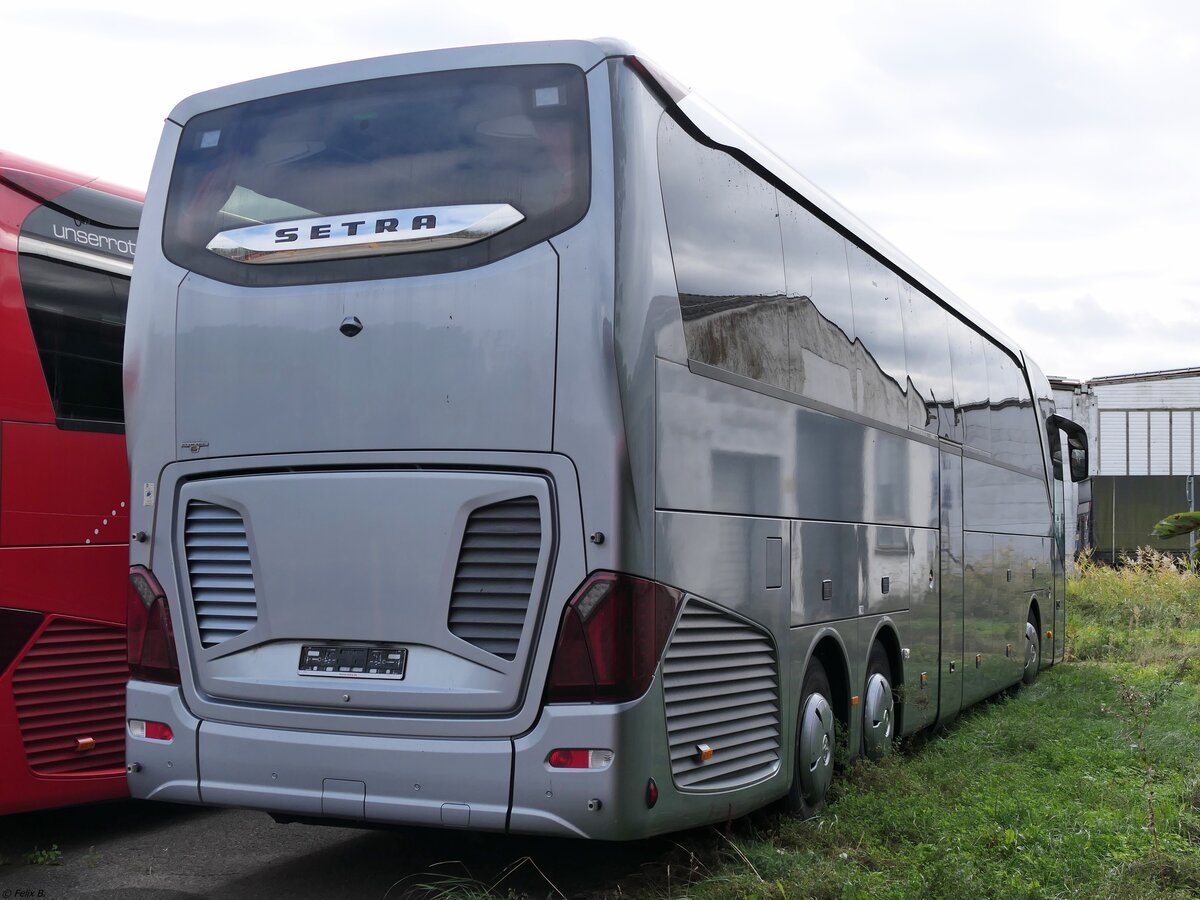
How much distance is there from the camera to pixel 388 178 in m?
5.46

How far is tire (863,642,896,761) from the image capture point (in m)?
8.11

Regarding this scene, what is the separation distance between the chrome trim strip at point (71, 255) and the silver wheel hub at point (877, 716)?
511 centimetres

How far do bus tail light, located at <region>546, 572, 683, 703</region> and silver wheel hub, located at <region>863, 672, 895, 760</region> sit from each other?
349 centimetres

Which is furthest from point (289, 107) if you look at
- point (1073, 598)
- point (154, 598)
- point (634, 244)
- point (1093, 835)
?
point (1073, 598)

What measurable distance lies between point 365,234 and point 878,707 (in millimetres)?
4696

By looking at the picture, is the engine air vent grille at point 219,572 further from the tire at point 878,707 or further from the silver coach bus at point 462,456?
the tire at point 878,707

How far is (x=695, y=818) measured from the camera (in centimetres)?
542

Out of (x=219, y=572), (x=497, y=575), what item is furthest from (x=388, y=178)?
(x=219, y=572)

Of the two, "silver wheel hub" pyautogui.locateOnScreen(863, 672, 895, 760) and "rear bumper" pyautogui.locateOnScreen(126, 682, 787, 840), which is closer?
"rear bumper" pyautogui.locateOnScreen(126, 682, 787, 840)

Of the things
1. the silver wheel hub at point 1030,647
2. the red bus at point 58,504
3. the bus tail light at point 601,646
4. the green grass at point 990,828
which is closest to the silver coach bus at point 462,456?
the bus tail light at point 601,646

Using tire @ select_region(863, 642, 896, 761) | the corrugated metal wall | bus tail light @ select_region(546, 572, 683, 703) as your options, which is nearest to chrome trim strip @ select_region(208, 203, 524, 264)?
bus tail light @ select_region(546, 572, 683, 703)

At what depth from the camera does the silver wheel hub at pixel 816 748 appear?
6738mm

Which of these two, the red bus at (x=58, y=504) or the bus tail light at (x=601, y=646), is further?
the red bus at (x=58, y=504)

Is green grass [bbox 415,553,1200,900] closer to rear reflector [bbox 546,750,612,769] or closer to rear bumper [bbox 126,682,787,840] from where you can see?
rear bumper [bbox 126,682,787,840]
